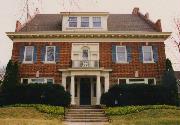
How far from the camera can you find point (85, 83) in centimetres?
3091

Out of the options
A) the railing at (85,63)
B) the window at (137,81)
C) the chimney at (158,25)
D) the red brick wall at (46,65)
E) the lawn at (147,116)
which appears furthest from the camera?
the chimney at (158,25)

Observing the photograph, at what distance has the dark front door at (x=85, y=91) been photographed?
30438 mm

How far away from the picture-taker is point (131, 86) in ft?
89.7

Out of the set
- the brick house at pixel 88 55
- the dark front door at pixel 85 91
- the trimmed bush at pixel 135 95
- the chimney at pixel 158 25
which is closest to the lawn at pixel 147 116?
the trimmed bush at pixel 135 95

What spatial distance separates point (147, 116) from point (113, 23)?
15.0 metres

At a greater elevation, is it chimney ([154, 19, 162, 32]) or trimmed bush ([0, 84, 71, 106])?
chimney ([154, 19, 162, 32])

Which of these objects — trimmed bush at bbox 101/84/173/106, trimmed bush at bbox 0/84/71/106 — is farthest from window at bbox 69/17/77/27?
trimmed bush at bbox 101/84/173/106

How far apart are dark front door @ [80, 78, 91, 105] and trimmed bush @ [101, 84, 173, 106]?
3.48 metres

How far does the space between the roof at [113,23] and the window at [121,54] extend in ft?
7.82

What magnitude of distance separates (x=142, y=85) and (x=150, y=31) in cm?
666

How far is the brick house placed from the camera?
3002cm

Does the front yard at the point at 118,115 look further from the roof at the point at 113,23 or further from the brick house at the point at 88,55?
the roof at the point at 113,23

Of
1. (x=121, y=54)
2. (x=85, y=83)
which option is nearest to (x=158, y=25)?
(x=121, y=54)

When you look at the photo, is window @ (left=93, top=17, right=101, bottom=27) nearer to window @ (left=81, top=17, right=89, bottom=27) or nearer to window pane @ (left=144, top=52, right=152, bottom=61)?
window @ (left=81, top=17, right=89, bottom=27)
